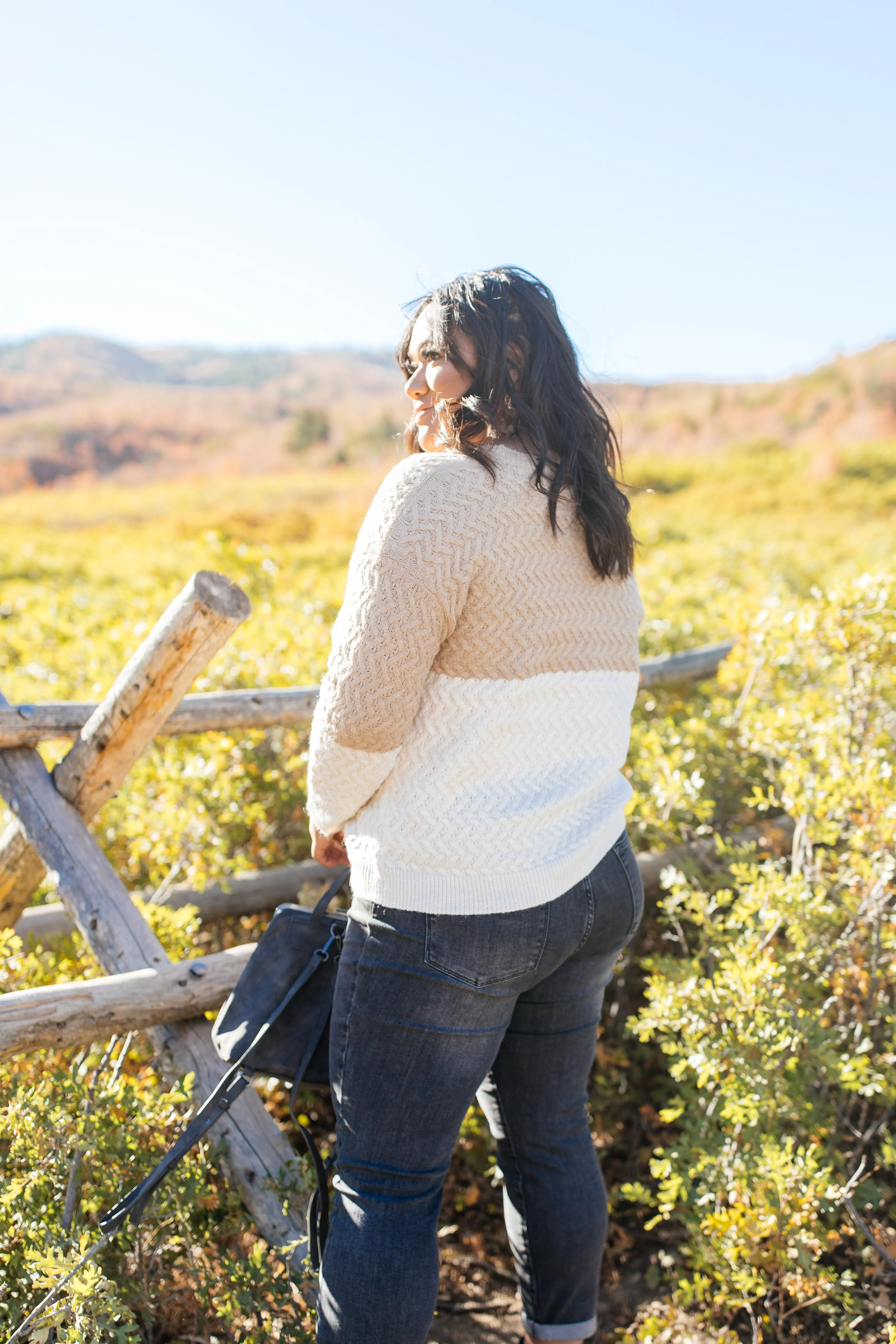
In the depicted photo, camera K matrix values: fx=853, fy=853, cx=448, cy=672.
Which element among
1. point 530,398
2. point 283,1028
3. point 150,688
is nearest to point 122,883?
point 150,688

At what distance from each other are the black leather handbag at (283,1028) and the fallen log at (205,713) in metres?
0.84

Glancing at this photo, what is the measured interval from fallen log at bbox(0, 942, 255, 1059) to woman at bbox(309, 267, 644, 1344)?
2.11 ft

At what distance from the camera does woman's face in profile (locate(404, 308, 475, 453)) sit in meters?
1.39

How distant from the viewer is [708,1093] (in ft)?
7.29

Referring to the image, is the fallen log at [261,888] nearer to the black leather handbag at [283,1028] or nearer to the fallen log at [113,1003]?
the fallen log at [113,1003]

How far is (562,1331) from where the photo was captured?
1.56m

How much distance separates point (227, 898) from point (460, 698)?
2.05 meters

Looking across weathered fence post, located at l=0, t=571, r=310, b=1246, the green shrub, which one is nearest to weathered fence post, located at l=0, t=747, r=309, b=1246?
weathered fence post, located at l=0, t=571, r=310, b=1246

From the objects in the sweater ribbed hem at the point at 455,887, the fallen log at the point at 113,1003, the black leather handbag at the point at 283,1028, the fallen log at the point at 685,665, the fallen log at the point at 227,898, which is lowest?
the fallen log at the point at 227,898

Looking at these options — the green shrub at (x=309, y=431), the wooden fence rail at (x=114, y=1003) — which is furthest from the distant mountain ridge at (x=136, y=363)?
the wooden fence rail at (x=114, y=1003)

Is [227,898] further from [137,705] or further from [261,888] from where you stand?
[137,705]

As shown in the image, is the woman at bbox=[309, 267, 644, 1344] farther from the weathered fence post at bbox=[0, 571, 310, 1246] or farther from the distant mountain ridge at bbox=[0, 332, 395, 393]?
the distant mountain ridge at bbox=[0, 332, 395, 393]

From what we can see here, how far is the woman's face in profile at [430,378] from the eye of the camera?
4.55 feet

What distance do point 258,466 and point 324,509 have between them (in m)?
18.7
